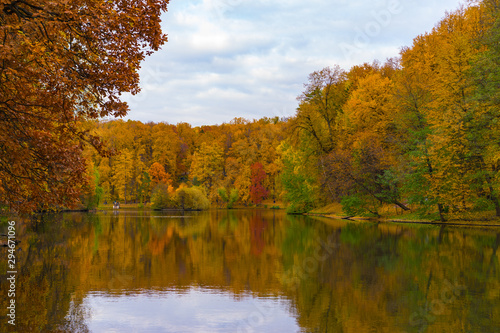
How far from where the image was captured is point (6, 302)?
9.31 m

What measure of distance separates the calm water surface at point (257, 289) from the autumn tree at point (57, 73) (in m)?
2.39

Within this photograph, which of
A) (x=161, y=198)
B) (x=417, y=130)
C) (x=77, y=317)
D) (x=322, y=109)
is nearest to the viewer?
(x=77, y=317)

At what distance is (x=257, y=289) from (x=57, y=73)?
21.1 feet

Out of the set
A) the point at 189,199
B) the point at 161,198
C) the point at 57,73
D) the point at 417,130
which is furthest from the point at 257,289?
the point at 161,198

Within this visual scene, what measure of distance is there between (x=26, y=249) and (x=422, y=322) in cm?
1590

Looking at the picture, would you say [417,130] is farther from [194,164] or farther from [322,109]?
[194,164]

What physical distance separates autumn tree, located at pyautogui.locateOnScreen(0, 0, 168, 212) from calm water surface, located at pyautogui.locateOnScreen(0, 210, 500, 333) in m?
2.39

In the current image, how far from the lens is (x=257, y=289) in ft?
35.5

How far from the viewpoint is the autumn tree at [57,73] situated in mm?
7059

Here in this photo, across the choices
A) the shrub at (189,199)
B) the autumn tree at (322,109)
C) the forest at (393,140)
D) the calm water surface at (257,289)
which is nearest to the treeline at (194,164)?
the shrub at (189,199)

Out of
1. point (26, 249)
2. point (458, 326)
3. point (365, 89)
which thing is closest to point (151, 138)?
point (365, 89)

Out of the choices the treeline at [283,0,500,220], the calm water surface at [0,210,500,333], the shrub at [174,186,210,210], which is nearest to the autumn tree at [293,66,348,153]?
the treeline at [283,0,500,220]

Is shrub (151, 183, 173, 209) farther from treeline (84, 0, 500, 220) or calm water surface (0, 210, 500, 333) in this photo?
calm water surface (0, 210, 500, 333)

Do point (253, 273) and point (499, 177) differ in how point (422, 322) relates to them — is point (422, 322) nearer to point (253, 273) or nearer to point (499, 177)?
point (253, 273)
